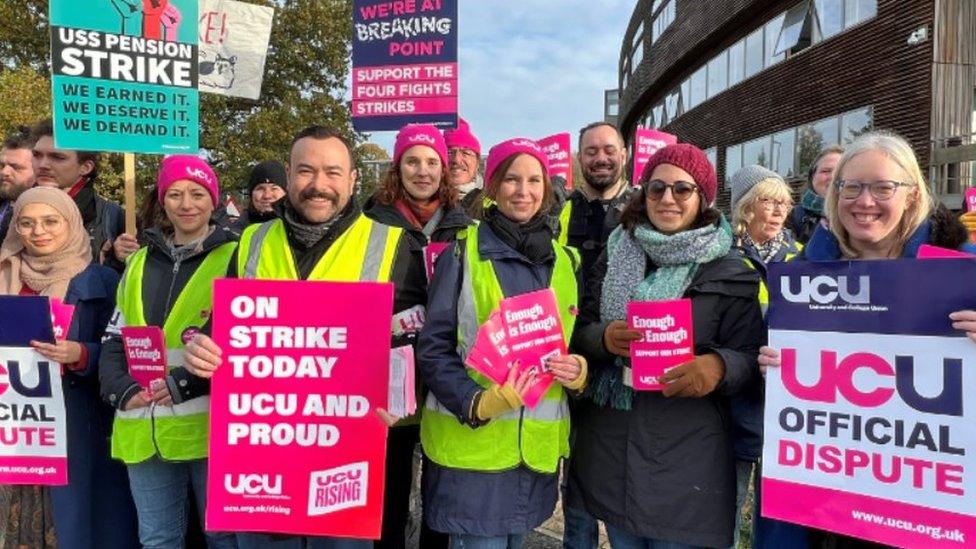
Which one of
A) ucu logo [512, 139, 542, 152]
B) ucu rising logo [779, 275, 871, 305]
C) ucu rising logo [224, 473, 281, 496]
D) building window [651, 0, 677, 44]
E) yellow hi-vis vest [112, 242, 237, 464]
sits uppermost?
building window [651, 0, 677, 44]

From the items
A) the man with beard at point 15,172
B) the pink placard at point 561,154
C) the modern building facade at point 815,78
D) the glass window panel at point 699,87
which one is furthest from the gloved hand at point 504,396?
the glass window panel at point 699,87

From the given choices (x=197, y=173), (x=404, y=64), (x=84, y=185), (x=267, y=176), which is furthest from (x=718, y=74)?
(x=197, y=173)

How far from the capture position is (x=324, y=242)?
2.81 metres

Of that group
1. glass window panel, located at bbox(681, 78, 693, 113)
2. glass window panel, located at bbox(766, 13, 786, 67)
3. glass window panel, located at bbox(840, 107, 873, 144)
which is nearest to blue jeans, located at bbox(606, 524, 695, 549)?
glass window panel, located at bbox(840, 107, 873, 144)

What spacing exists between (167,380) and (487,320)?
1.28 metres

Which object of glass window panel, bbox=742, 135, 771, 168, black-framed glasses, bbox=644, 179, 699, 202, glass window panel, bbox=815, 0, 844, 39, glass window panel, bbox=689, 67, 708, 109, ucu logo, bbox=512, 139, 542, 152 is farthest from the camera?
glass window panel, bbox=689, 67, 708, 109

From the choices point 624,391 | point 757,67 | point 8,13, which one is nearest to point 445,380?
point 624,391

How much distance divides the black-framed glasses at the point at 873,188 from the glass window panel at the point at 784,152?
1643cm

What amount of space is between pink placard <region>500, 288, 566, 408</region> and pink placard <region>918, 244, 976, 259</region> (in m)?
1.17

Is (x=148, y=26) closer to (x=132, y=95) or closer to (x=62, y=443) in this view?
(x=132, y=95)

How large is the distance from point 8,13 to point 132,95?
18.0m

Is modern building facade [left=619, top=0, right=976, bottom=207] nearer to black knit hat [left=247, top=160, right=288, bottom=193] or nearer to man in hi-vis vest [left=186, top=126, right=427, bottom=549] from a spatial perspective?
black knit hat [left=247, top=160, right=288, bottom=193]

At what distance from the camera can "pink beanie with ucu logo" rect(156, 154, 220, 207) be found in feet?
10.5

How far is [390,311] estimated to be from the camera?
2.66 m
